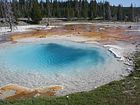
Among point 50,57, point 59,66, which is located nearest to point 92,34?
point 50,57

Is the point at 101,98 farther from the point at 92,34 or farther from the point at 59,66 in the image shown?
the point at 92,34

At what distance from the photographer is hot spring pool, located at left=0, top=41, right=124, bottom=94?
2259 cm

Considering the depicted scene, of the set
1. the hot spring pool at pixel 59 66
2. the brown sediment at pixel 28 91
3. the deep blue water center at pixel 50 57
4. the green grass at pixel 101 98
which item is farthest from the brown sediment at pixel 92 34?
the green grass at pixel 101 98

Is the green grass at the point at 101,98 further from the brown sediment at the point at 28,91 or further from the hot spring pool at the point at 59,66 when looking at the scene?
the hot spring pool at the point at 59,66

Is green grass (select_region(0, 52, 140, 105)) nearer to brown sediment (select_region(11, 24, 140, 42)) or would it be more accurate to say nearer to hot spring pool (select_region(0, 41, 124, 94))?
hot spring pool (select_region(0, 41, 124, 94))

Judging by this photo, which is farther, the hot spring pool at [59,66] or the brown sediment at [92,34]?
the brown sediment at [92,34]

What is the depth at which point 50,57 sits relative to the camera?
35688mm

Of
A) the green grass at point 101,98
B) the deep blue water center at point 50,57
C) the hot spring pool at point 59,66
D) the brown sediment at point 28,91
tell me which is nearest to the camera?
the green grass at point 101,98

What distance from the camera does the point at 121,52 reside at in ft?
115

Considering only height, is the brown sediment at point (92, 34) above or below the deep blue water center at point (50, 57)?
above

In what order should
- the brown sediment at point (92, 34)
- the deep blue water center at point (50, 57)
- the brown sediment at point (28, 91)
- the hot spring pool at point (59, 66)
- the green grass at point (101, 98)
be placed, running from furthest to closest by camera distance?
the brown sediment at point (92, 34) < the deep blue water center at point (50, 57) < the hot spring pool at point (59, 66) < the brown sediment at point (28, 91) < the green grass at point (101, 98)

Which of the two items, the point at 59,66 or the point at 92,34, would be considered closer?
the point at 59,66

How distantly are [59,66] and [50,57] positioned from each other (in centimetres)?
673

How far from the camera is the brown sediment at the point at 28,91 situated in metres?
19.1
